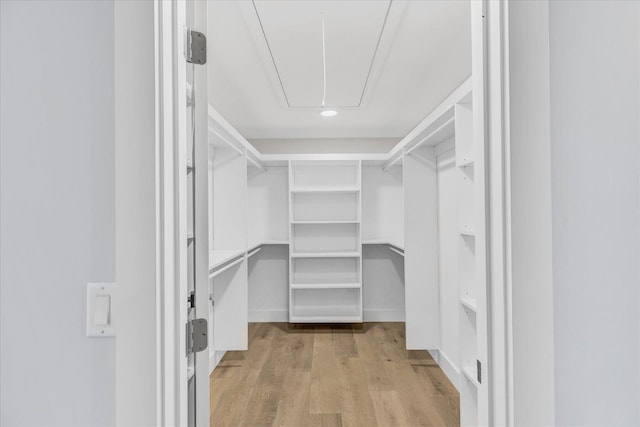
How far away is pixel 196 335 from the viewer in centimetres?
96

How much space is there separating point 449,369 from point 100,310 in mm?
2781

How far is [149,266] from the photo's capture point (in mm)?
807

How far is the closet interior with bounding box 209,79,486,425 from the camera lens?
1930mm

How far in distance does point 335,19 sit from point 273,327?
11.2ft

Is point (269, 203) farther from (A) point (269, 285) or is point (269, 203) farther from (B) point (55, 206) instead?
(B) point (55, 206)

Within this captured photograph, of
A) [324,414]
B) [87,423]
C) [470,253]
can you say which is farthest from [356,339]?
[87,423]

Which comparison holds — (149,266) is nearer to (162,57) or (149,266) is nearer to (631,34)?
(162,57)

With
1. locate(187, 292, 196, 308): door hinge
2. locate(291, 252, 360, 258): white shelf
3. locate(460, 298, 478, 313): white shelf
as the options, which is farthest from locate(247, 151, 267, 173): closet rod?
locate(187, 292, 196, 308): door hinge

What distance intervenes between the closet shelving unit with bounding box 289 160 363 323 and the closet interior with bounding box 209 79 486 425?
1 cm

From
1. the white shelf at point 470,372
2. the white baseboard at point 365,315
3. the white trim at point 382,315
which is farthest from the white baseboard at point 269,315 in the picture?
the white shelf at point 470,372

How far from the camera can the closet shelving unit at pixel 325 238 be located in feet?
→ 14.5

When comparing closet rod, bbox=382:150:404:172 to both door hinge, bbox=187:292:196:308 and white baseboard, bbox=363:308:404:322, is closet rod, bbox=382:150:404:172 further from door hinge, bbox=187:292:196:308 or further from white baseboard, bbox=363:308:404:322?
door hinge, bbox=187:292:196:308

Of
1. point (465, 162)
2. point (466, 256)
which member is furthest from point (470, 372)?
point (465, 162)

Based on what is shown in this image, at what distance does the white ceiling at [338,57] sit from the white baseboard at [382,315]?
2.27 meters
